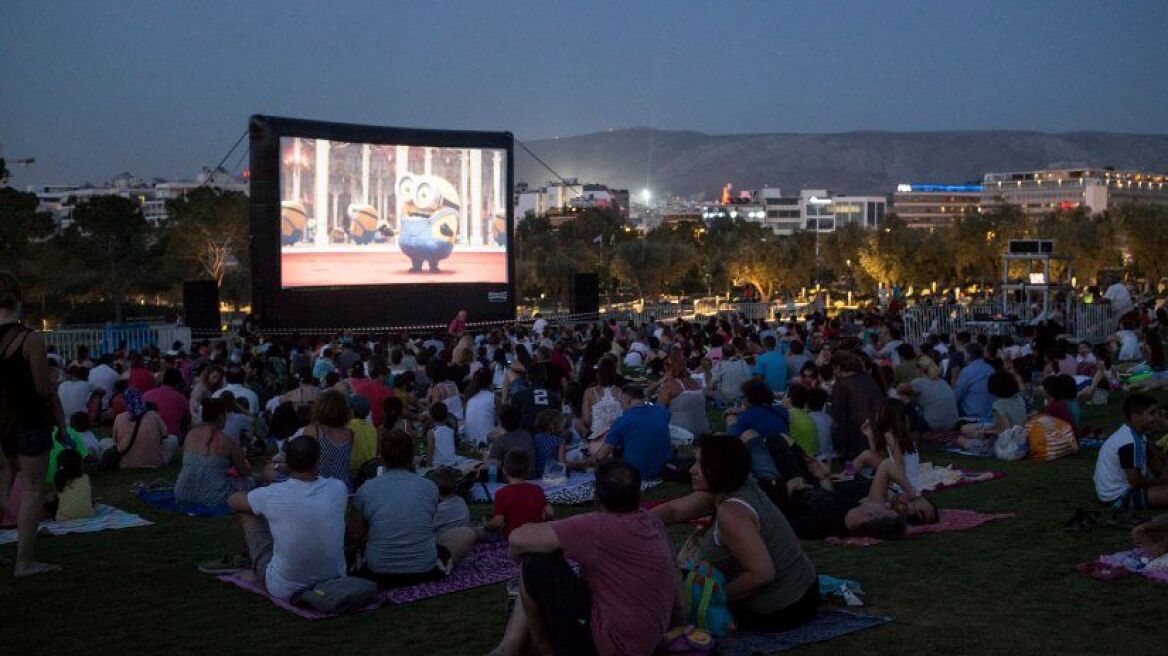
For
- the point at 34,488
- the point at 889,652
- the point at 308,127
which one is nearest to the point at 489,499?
the point at 34,488

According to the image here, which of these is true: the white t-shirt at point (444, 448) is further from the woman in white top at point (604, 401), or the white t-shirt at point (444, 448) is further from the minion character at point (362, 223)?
the minion character at point (362, 223)

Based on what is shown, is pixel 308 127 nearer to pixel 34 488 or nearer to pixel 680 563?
pixel 34 488

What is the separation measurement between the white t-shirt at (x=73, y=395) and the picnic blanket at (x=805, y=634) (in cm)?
1002

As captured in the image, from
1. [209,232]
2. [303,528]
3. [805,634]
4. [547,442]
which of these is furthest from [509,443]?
[209,232]

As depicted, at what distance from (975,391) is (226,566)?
8116 mm

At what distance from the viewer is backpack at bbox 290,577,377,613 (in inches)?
237

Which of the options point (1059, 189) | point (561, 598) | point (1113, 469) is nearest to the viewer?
point (561, 598)

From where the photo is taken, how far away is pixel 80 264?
56750mm

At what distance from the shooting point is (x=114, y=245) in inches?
2271

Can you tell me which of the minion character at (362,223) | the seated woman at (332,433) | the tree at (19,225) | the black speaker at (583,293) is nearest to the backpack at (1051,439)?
the seated woman at (332,433)

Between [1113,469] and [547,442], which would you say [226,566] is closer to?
[547,442]

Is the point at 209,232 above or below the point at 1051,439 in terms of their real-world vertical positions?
above

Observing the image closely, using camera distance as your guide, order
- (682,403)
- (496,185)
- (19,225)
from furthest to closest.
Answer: (19,225)
(496,185)
(682,403)

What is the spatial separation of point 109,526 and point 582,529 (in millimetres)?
5168
